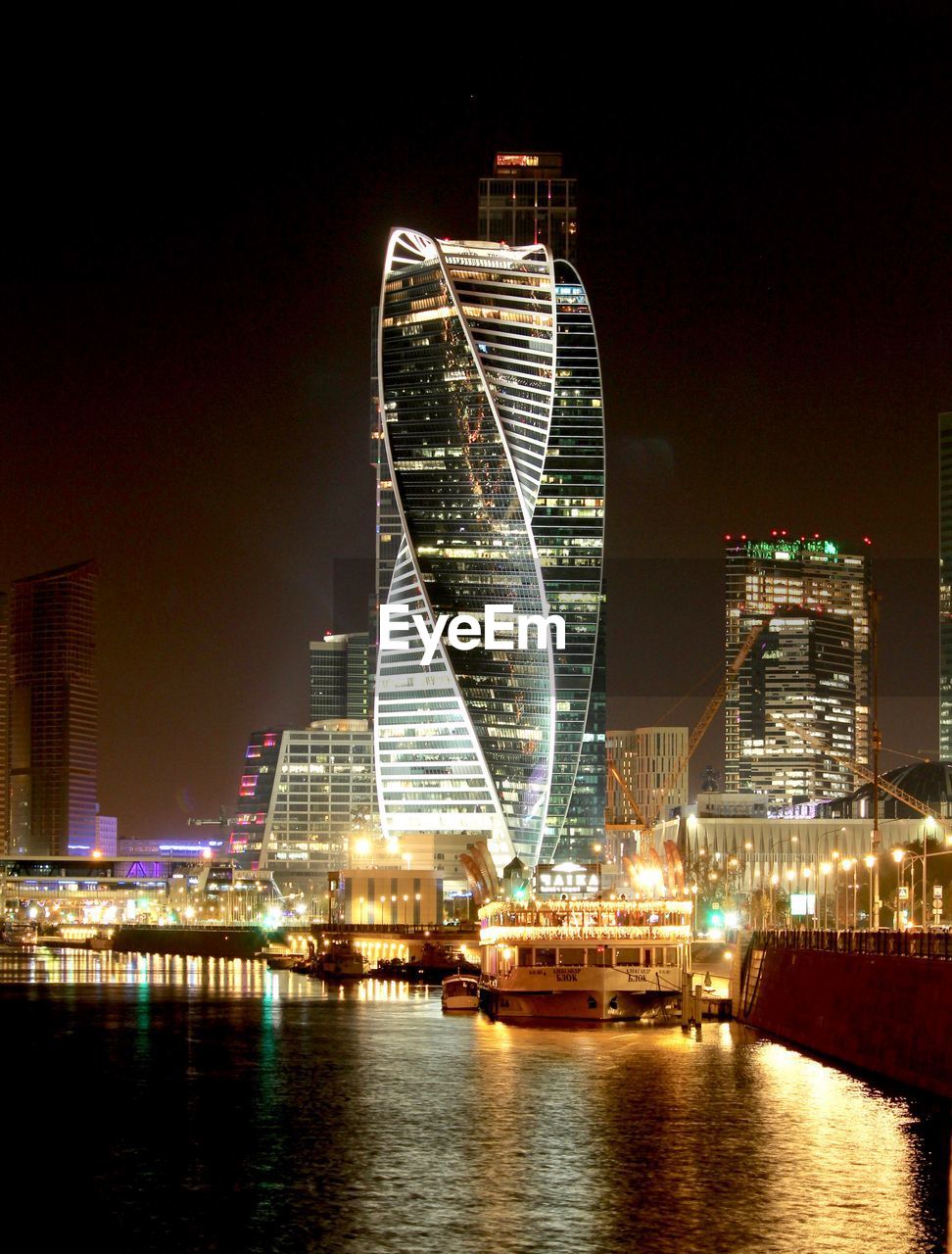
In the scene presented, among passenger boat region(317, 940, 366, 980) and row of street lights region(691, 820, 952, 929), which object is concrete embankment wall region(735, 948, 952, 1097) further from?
passenger boat region(317, 940, 366, 980)

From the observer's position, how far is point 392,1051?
296 ft

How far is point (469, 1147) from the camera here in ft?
198

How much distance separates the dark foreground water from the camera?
47906 mm

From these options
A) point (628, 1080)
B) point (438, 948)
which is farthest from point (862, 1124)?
point (438, 948)

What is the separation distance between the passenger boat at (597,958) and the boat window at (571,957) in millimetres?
54

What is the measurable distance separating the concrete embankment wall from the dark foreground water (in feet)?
4.09

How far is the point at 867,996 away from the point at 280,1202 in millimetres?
23997

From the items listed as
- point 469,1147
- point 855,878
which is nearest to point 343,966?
point 855,878

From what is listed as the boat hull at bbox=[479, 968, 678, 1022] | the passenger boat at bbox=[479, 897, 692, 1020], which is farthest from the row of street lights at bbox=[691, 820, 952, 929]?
the boat hull at bbox=[479, 968, 678, 1022]

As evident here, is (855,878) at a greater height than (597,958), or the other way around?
(855,878)

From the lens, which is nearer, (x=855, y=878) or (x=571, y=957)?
(x=855, y=878)

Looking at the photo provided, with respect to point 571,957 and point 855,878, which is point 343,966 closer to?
point 571,957

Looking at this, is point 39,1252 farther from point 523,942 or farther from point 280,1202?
point 523,942

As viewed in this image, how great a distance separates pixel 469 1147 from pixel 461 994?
58.4 m
